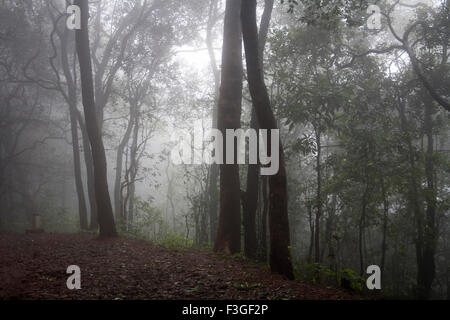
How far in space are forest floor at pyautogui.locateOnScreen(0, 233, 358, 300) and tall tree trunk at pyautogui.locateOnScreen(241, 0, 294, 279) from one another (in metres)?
0.35

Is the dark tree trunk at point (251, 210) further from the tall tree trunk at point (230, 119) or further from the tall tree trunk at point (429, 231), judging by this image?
the tall tree trunk at point (429, 231)

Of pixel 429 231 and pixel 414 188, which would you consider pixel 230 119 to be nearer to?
pixel 414 188

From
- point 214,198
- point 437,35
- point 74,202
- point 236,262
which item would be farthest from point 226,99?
point 74,202

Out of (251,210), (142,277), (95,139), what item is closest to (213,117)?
(95,139)

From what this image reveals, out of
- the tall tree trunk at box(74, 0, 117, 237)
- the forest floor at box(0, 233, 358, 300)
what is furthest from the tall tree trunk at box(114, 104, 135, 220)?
the forest floor at box(0, 233, 358, 300)

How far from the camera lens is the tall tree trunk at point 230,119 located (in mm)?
8297

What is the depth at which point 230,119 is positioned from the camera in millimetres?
8586

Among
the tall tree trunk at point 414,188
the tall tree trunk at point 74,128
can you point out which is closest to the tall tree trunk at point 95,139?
the tall tree trunk at point 74,128

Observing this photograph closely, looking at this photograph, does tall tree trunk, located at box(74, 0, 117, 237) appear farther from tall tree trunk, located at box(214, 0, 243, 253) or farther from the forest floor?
tall tree trunk, located at box(214, 0, 243, 253)

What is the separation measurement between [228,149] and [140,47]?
1131cm

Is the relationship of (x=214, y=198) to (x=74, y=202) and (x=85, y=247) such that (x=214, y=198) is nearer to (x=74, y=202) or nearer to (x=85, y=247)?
(x=85, y=247)

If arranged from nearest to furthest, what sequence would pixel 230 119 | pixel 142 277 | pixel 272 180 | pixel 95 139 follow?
pixel 142 277 < pixel 272 180 < pixel 230 119 < pixel 95 139

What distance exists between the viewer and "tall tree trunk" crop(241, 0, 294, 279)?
233 inches

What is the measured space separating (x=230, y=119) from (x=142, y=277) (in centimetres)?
440
